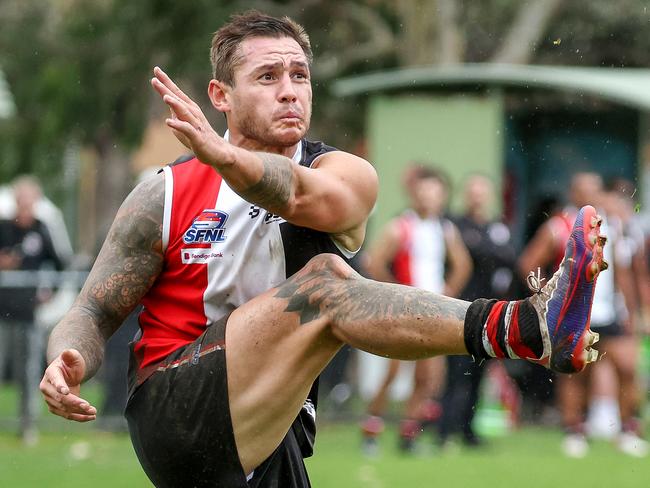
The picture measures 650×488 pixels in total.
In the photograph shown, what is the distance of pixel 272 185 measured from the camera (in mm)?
4723

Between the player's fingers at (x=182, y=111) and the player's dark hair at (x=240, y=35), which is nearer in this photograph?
the player's fingers at (x=182, y=111)

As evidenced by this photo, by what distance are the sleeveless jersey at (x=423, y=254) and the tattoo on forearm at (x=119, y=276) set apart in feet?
22.4

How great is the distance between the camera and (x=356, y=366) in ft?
48.5

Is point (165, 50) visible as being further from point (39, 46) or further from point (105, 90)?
point (39, 46)

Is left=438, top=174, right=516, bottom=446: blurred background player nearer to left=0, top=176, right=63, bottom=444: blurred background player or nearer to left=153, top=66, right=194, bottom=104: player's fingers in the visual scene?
left=0, top=176, right=63, bottom=444: blurred background player

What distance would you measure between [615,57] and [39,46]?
1175 centimetres

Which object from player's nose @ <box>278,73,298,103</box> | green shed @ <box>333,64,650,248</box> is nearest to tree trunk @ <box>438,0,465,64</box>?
green shed @ <box>333,64,650,248</box>

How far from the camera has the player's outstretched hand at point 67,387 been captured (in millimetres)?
4781

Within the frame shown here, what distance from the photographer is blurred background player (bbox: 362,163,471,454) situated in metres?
11.9

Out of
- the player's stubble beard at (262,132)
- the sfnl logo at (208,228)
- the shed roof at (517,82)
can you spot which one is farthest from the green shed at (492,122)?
the sfnl logo at (208,228)

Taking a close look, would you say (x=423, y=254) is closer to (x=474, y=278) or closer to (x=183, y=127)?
(x=474, y=278)

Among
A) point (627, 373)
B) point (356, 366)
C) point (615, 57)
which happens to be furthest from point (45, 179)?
point (627, 373)

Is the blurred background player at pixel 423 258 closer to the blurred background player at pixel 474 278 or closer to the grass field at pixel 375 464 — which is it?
the blurred background player at pixel 474 278

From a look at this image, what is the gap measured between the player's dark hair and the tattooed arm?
0.50m
